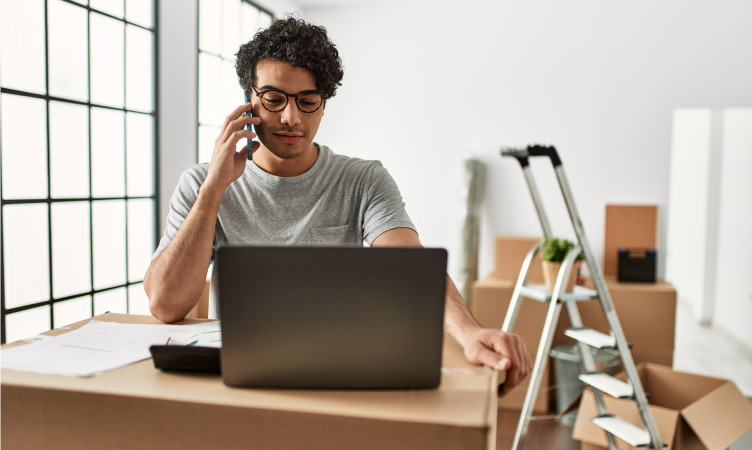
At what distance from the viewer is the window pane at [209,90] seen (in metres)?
3.73

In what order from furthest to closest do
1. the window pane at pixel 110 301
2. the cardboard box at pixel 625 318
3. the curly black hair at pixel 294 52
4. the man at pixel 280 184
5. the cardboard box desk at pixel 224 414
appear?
the cardboard box at pixel 625 318 → the window pane at pixel 110 301 → the curly black hair at pixel 294 52 → the man at pixel 280 184 → the cardboard box desk at pixel 224 414

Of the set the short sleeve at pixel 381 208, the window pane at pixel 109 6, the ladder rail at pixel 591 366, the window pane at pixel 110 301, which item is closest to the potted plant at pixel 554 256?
the ladder rail at pixel 591 366

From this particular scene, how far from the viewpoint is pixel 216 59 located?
12.8ft

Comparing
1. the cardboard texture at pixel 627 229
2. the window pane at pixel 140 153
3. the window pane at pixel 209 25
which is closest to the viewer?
the window pane at pixel 140 153

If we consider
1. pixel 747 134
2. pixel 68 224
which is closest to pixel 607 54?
pixel 747 134

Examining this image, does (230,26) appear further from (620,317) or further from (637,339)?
(637,339)

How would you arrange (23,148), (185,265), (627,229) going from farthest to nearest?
(627,229) < (23,148) < (185,265)

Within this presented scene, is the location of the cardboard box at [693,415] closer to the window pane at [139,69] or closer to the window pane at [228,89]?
the window pane at [139,69]

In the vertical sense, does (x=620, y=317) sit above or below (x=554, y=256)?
below

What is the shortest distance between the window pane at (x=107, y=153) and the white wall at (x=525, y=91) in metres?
1.87

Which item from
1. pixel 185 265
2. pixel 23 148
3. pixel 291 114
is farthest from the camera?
pixel 23 148

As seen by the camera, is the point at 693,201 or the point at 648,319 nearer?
the point at 648,319

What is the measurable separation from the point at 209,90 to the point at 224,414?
3.36m

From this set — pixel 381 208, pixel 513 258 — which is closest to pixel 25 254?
pixel 381 208
